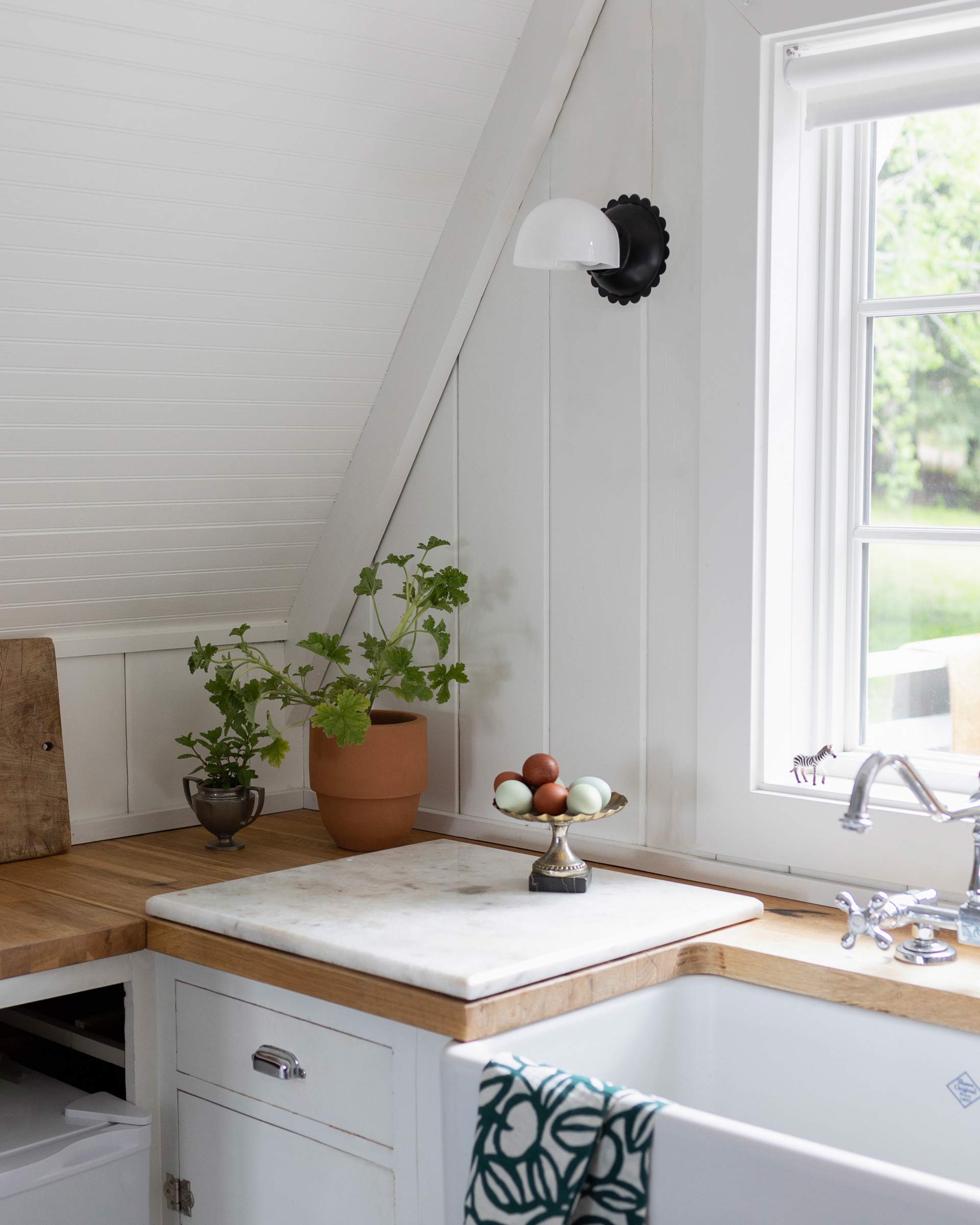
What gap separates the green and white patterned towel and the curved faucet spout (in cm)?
39

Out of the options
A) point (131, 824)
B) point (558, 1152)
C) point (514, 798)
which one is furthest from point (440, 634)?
point (558, 1152)

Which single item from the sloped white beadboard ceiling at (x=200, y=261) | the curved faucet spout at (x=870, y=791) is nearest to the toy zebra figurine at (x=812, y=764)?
the curved faucet spout at (x=870, y=791)

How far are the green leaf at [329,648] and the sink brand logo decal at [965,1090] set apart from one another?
1.05 metres

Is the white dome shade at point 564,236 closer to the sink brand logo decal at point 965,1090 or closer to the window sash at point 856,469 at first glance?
the window sash at point 856,469

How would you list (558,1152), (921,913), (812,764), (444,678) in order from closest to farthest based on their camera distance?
(558,1152), (921,913), (812,764), (444,678)

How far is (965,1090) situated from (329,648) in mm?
1109

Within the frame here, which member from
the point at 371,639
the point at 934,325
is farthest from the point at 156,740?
the point at 934,325

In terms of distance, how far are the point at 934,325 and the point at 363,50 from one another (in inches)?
33.9

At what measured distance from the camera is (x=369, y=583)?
2094 mm

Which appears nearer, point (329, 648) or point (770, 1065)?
point (770, 1065)

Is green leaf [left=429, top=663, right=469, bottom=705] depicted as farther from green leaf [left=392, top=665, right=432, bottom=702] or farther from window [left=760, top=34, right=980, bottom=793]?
window [left=760, top=34, right=980, bottom=793]

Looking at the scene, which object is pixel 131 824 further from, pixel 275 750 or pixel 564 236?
pixel 564 236

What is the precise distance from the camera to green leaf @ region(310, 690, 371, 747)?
1.92m

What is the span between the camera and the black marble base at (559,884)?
171 cm
